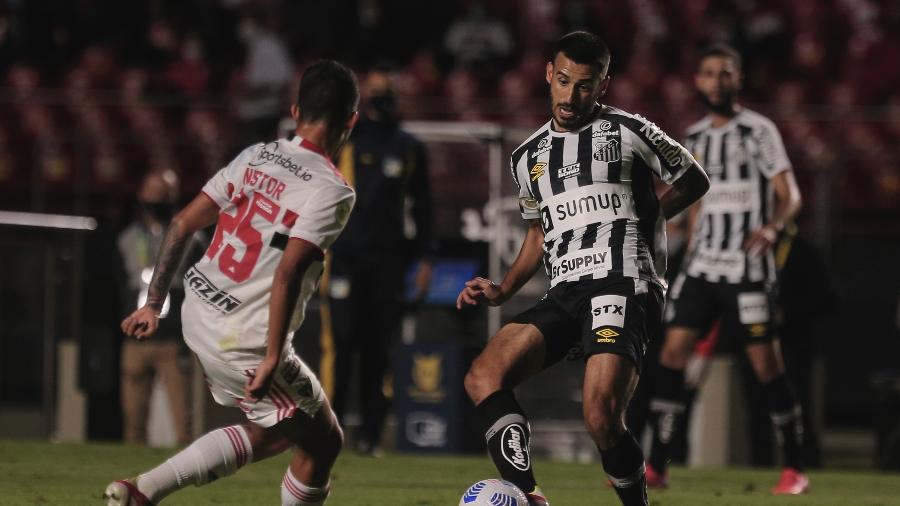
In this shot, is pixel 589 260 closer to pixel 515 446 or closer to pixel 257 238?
pixel 515 446

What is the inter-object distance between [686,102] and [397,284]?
295 inches

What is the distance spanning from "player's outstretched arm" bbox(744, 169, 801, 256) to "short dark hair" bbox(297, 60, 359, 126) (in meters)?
3.21

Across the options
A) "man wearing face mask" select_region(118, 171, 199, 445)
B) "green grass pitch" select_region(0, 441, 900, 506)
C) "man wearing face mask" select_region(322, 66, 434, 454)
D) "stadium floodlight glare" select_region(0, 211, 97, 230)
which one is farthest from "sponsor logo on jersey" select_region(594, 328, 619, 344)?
"stadium floodlight glare" select_region(0, 211, 97, 230)

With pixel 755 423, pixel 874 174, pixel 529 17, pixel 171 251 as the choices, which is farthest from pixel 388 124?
pixel 529 17

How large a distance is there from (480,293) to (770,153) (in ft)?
9.84

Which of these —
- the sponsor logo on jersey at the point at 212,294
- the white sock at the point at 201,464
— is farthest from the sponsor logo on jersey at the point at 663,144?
the white sock at the point at 201,464

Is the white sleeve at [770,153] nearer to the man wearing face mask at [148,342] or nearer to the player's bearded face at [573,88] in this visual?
the player's bearded face at [573,88]

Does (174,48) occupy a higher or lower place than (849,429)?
higher

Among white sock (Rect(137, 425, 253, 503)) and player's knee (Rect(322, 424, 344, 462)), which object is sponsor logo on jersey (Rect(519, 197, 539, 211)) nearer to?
player's knee (Rect(322, 424, 344, 462))

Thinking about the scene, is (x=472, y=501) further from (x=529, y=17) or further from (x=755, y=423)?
(x=529, y=17)

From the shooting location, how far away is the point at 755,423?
453 inches

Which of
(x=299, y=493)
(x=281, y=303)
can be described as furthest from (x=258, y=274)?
(x=299, y=493)

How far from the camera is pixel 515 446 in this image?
5473 millimetres

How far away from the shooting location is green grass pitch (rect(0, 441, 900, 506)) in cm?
724
